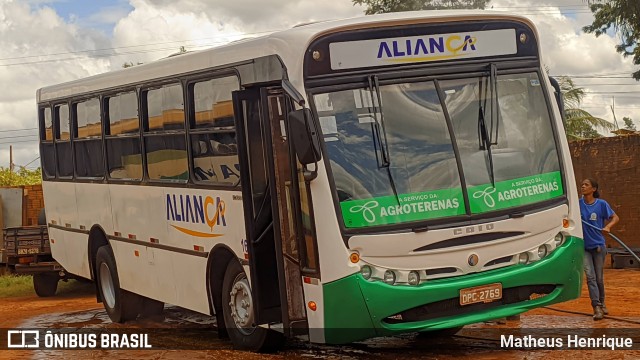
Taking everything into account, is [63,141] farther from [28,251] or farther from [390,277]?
[390,277]

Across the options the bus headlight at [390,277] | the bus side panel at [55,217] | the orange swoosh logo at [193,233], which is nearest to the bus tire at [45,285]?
the bus side panel at [55,217]

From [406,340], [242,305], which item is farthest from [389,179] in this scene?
[406,340]

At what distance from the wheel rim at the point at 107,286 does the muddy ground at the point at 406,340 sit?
314 mm

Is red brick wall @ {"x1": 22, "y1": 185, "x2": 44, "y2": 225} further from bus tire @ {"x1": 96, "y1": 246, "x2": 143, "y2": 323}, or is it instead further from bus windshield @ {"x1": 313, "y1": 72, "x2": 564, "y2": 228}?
bus windshield @ {"x1": 313, "y1": 72, "x2": 564, "y2": 228}

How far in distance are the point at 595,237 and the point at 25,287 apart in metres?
14.1

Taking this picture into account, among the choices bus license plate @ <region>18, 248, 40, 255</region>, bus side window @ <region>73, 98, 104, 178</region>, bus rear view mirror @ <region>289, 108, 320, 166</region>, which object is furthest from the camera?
bus license plate @ <region>18, 248, 40, 255</region>

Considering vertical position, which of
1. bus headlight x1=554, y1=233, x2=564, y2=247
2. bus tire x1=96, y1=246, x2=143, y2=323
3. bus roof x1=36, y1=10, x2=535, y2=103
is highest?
bus roof x1=36, y1=10, x2=535, y2=103

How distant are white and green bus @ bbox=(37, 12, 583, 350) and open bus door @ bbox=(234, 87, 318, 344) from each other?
0.01 m

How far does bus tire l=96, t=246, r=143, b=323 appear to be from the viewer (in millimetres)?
14166

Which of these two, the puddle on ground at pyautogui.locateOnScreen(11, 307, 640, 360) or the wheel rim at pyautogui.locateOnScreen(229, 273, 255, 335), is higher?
the wheel rim at pyautogui.locateOnScreen(229, 273, 255, 335)

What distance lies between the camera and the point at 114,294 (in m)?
14.5

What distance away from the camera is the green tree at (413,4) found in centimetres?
3409

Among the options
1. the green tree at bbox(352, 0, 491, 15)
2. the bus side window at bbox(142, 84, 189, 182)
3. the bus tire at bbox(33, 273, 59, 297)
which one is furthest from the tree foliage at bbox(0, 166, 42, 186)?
the bus side window at bbox(142, 84, 189, 182)

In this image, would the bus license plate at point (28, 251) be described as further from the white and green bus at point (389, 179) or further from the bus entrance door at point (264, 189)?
the bus entrance door at point (264, 189)
